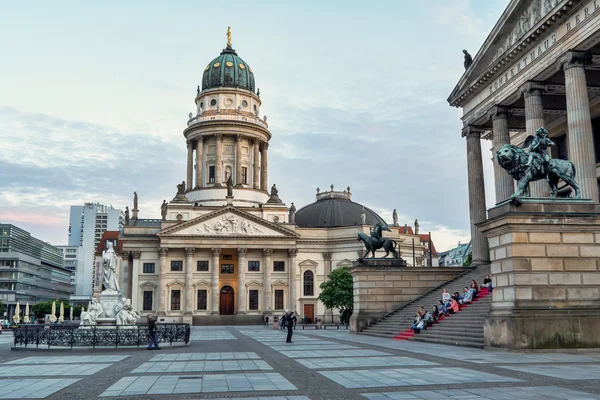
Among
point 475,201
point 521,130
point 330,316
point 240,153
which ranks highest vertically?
point 240,153

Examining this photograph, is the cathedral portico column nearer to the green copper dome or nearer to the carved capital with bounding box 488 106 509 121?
the carved capital with bounding box 488 106 509 121

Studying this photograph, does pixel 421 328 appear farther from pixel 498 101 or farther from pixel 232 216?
pixel 232 216

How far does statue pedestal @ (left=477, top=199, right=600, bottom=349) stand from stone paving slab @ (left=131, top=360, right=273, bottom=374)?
8.79 meters

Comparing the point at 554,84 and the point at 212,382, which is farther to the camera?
the point at 554,84

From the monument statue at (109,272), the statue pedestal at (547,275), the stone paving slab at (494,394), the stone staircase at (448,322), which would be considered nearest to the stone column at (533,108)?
the stone staircase at (448,322)

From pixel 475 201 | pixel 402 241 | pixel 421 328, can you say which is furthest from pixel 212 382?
pixel 402 241

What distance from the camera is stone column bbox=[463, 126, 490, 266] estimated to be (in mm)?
39312

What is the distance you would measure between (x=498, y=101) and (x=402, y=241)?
5327cm

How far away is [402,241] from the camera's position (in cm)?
8894

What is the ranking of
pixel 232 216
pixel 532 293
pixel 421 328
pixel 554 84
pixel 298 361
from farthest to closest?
1. pixel 232 216
2. pixel 554 84
3. pixel 421 328
4. pixel 532 293
5. pixel 298 361

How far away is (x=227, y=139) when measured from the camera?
9531cm

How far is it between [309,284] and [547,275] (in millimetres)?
67814

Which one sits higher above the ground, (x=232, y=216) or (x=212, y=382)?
(x=232, y=216)

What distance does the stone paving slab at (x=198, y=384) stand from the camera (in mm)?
12427
